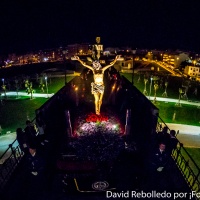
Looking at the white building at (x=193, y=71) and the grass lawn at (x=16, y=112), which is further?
the white building at (x=193, y=71)

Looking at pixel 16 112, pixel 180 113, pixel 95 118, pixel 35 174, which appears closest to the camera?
pixel 35 174

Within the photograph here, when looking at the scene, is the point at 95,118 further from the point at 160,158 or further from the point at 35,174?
the point at 160,158

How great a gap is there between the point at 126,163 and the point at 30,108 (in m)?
20.7

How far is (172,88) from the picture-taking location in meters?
34.7

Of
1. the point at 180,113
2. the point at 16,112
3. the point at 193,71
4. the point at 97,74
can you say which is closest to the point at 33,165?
the point at 97,74

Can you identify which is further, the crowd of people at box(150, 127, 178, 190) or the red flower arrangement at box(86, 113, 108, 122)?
the red flower arrangement at box(86, 113, 108, 122)

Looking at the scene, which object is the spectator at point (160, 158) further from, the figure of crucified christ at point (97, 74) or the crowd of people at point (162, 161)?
the figure of crucified christ at point (97, 74)

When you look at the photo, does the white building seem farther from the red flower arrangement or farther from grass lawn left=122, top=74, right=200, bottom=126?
the red flower arrangement

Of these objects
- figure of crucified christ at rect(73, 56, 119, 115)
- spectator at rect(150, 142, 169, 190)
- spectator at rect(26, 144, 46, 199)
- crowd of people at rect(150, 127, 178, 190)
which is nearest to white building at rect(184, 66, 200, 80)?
figure of crucified christ at rect(73, 56, 119, 115)

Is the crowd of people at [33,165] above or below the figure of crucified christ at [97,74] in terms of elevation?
below

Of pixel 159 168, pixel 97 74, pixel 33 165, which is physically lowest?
pixel 159 168

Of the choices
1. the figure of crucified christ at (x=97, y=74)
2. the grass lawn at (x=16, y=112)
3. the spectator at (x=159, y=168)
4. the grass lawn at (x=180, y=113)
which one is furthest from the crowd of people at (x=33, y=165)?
the grass lawn at (x=180, y=113)

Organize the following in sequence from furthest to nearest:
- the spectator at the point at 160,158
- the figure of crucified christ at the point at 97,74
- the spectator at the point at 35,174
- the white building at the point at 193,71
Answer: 1. the white building at the point at 193,71
2. the figure of crucified christ at the point at 97,74
3. the spectator at the point at 160,158
4. the spectator at the point at 35,174

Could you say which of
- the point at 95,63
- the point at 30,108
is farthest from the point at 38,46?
the point at 95,63
